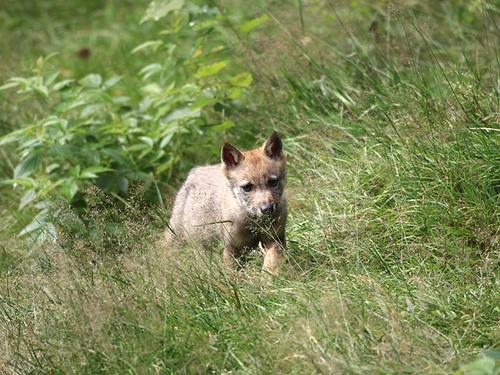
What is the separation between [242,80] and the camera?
7914 mm

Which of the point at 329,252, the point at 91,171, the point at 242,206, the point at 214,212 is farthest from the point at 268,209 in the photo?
the point at 91,171

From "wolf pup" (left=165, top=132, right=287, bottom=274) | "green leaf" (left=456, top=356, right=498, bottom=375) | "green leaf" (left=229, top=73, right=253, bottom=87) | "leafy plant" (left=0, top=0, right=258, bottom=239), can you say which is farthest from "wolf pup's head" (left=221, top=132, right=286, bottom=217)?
"green leaf" (left=456, top=356, right=498, bottom=375)

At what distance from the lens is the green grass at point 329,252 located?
4.66 m

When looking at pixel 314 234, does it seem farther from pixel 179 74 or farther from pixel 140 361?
pixel 179 74

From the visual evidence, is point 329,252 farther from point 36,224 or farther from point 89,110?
point 89,110

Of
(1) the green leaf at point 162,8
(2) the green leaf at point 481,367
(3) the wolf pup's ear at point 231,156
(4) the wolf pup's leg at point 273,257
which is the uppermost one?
(1) the green leaf at point 162,8

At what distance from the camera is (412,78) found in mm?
7070

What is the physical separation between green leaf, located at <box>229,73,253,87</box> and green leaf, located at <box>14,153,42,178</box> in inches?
65.6

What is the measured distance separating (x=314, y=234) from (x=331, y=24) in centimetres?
305

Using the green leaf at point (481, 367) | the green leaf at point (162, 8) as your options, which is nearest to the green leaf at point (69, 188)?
the green leaf at point (162, 8)

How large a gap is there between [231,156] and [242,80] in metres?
1.64

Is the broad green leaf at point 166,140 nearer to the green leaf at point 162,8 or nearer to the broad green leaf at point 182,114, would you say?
the broad green leaf at point 182,114

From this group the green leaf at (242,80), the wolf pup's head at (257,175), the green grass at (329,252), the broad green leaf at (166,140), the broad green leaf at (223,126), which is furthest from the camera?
the green leaf at (242,80)

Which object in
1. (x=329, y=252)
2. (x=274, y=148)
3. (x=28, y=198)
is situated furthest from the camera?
(x=28, y=198)
